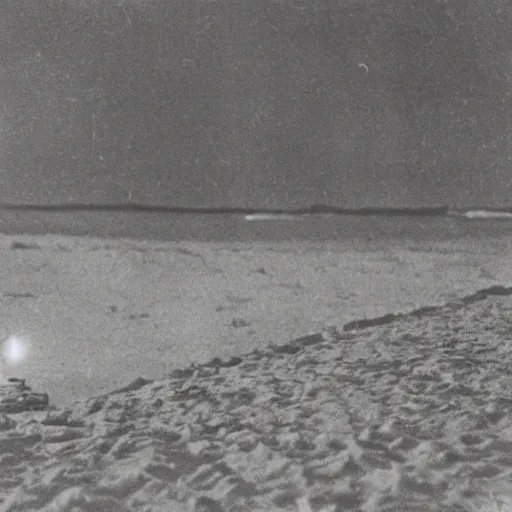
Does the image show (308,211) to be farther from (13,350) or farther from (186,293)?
(13,350)

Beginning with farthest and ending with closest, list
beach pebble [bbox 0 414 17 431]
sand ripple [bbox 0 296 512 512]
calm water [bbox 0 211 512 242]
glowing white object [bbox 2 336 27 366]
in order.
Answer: calm water [bbox 0 211 512 242], glowing white object [bbox 2 336 27 366], beach pebble [bbox 0 414 17 431], sand ripple [bbox 0 296 512 512]

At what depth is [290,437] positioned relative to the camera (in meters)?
0.80

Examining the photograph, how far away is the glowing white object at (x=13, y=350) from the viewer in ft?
3.54

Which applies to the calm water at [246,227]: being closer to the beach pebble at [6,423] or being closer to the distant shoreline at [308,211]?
the distant shoreline at [308,211]

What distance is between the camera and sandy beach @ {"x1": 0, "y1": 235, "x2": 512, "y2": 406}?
3.60ft

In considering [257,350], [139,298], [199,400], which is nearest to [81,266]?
[139,298]

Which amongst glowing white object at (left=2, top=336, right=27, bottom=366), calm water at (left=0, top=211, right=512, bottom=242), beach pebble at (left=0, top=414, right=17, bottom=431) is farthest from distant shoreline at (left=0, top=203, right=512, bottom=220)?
beach pebble at (left=0, top=414, right=17, bottom=431)

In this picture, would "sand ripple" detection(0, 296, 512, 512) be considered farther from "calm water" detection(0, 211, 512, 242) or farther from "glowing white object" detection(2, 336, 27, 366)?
"calm water" detection(0, 211, 512, 242)

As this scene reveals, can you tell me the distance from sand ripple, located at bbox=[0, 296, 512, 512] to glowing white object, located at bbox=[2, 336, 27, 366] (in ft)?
0.58

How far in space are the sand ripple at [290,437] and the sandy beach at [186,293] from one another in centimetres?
9

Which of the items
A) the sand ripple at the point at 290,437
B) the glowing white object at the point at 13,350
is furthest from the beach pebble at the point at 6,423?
the glowing white object at the point at 13,350

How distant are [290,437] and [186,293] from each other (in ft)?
1.78

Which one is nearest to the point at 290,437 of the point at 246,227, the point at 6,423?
the point at 6,423

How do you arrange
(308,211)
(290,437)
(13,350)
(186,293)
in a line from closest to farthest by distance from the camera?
(290,437)
(13,350)
(186,293)
(308,211)
